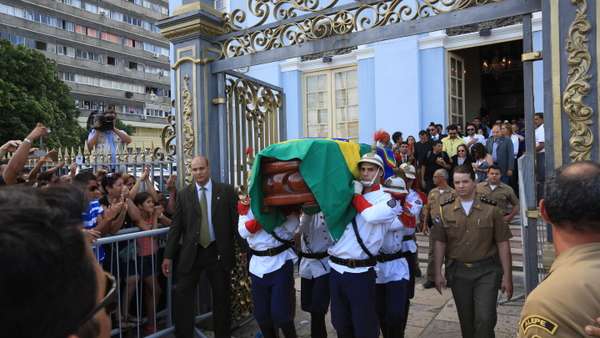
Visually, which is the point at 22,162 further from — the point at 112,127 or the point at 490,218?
the point at 490,218

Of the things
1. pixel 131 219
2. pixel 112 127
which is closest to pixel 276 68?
pixel 112 127

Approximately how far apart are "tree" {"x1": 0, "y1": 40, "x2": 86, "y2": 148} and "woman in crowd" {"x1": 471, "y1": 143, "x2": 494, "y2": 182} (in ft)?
63.3

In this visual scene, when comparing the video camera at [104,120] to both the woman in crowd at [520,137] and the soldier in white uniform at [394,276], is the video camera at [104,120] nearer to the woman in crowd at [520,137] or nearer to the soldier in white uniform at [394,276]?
the soldier in white uniform at [394,276]

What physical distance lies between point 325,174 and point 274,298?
123cm

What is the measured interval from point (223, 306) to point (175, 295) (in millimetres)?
456

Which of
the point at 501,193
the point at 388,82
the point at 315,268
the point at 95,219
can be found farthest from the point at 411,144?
the point at 95,219

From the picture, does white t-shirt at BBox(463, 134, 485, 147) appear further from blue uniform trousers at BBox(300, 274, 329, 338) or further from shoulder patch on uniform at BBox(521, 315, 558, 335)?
shoulder patch on uniform at BBox(521, 315, 558, 335)

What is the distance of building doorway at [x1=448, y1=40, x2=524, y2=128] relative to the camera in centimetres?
1120

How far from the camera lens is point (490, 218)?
376 cm

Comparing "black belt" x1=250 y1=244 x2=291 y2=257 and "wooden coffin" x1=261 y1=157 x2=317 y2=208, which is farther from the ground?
"wooden coffin" x1=261 y1=157 x2=317 y2=208

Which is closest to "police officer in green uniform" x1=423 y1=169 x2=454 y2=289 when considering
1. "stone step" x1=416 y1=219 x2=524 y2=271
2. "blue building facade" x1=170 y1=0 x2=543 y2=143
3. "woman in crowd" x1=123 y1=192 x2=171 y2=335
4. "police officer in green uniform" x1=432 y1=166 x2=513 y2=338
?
"police officer in green uniform" x1=432 y1=166 x2=513 y2=338

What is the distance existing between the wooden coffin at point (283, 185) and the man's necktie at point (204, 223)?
0.92 m

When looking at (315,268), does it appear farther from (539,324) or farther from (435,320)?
(539,324)

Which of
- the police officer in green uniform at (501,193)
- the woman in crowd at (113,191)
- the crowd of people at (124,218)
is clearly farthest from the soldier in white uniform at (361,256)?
the police officer in green uniform at (501,193)
